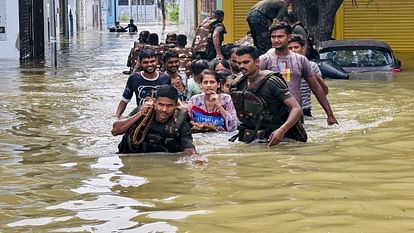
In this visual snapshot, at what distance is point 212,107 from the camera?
10469 mm

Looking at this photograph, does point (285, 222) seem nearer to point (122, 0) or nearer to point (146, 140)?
point (146, 140)

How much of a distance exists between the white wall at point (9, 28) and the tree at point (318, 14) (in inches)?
339

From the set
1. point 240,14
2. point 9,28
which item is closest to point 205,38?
point 9,28

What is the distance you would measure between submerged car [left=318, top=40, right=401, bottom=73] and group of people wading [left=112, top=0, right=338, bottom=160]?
6.05 m

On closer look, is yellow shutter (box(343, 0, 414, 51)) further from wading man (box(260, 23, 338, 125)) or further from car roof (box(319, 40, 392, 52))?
wading man (box(260, 23, 338, 125))

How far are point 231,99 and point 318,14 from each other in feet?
42.6

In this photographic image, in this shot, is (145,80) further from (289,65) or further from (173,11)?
(173,11)

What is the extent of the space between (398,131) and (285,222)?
16.2 feet

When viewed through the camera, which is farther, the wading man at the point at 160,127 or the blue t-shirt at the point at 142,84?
the blue t-shirt at the point at 142,84

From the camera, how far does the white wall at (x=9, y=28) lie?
1035 inches

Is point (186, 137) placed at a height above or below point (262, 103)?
below

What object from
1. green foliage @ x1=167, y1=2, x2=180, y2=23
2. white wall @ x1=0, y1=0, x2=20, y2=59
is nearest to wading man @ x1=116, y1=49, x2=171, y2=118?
white wall @ x1=0, y1=0, x2=20, y2=59

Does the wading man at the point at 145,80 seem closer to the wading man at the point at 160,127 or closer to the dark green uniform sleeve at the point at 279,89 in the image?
the wading man at the point at 160,127

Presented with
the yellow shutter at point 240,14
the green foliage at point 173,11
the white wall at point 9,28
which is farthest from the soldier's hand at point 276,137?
the green foliage at point 173,11
